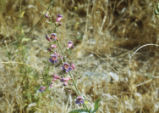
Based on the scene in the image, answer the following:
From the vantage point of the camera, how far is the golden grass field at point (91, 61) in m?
1.89

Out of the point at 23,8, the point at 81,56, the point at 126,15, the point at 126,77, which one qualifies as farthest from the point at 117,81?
the point at 23,8

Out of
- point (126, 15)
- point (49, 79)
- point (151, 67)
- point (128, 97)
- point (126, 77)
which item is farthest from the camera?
point (126, 15)

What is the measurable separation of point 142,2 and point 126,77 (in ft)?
3.58

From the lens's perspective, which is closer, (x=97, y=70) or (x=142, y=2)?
(x=97, y=70)

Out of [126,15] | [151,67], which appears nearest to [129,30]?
[126,15]

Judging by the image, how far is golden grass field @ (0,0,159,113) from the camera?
189 cm

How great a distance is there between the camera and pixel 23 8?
307 centimetres

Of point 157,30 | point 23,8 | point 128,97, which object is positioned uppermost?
point 23,8

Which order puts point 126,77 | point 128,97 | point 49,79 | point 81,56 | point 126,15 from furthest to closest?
point 126,15, point 81,56, point 126,77, point 128,97, point 49,79

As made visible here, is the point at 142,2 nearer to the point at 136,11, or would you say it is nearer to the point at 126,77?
the point at 136,11

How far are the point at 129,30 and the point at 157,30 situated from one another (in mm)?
379

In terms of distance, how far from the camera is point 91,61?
101 inches

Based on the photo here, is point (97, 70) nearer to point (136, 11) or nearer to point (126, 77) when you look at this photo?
point (126, 77)

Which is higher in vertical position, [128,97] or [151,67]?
[151,67]
